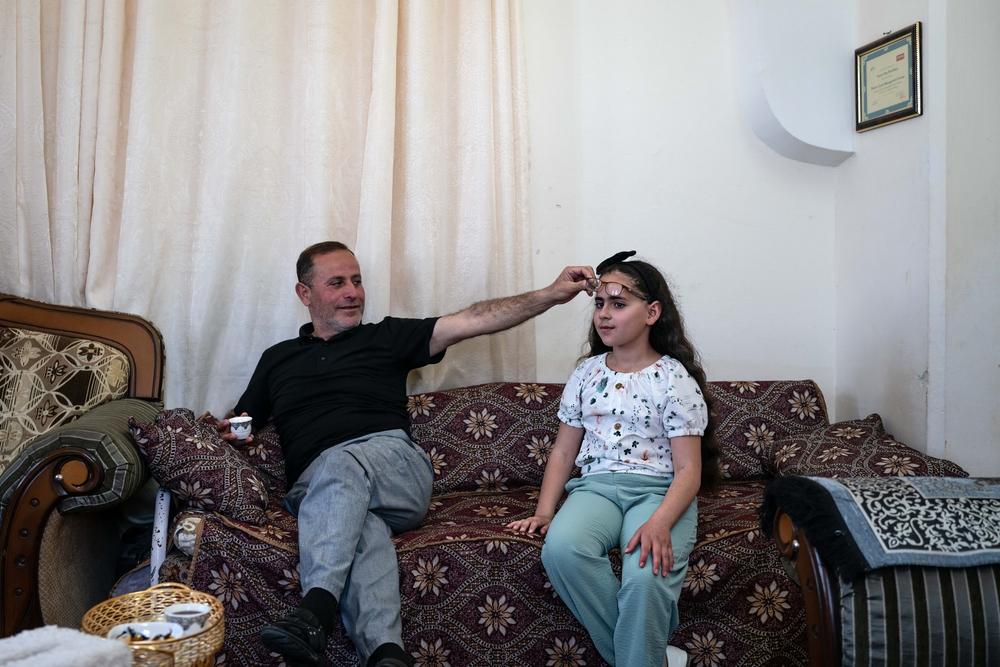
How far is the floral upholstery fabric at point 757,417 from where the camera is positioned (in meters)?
3.34

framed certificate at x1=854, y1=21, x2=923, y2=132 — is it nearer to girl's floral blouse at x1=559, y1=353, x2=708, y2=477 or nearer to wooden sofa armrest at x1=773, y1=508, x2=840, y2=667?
girl's floral blouse at x1=559, y1=353, x2=708, y2=477

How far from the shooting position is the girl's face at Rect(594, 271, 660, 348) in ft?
9.34

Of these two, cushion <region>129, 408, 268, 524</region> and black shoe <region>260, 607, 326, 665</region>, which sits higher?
cushion <region>129, 408, 268, 524</region>

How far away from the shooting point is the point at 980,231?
134 inches

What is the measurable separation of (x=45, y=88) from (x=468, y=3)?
5.11 feet

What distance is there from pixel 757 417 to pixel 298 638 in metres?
1.89

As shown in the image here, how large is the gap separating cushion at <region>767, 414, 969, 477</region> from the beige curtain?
1.02m

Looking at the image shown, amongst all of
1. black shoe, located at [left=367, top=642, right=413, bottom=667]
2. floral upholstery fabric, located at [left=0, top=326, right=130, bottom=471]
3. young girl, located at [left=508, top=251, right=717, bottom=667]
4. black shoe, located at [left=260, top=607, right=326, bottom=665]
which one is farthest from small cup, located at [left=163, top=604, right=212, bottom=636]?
floral upholstery fabric, located at [left=0, top=326, right=130, bottom=471]

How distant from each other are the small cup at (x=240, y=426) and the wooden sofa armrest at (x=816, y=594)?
5.60 ft

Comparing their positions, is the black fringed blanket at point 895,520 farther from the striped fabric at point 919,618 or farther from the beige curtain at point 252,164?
the beige curtain at point 252,164

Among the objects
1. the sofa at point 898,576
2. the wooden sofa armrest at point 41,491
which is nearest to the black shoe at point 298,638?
the wooden sofa armrest at point 41,491

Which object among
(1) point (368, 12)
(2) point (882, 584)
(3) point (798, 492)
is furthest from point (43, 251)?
(2) point (882, 584)

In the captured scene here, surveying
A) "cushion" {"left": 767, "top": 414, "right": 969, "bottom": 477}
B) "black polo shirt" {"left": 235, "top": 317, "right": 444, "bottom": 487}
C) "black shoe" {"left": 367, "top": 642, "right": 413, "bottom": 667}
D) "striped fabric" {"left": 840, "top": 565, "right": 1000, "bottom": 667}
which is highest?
"black polo shirt" {"left": 235, "top": 317, "right": 444, "bottom": 487}

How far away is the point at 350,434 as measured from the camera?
3004 millimetres
